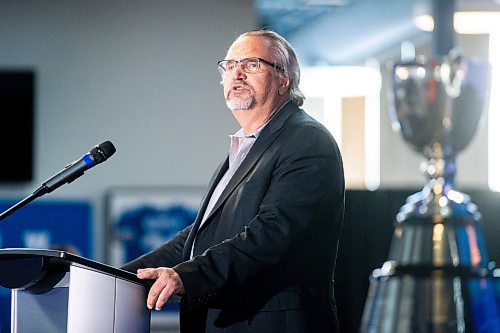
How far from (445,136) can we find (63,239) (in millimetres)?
3403

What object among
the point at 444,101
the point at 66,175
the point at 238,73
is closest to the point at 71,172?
the point at 66,175

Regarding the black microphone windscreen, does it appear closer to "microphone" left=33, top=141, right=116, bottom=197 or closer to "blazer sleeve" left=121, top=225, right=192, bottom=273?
"microphone" left=33, top=141, right=116, bottom=197

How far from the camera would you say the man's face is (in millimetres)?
2635

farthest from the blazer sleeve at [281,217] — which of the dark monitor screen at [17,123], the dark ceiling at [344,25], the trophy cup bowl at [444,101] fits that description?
the dark ceiling at [344,25]

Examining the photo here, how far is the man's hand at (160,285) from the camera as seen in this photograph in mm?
2207

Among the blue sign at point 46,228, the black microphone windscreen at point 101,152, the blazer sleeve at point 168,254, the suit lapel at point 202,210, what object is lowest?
the blazer sleeve at point 168,254

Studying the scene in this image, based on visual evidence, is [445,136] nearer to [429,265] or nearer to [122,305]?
[429,265]

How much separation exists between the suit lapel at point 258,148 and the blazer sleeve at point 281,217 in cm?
5

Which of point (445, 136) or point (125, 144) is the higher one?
point (125, 144)

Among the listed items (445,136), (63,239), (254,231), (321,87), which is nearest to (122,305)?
(254,231)

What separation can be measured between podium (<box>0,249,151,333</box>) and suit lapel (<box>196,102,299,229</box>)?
395mm

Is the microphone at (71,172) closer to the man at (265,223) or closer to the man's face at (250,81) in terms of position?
the man at (265,223)

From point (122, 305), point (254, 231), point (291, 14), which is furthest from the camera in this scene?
point (291, 14)

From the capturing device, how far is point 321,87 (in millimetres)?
9578
